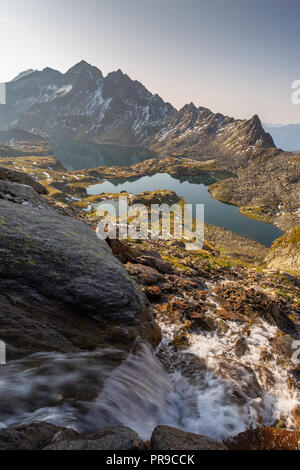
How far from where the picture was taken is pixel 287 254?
185 ft

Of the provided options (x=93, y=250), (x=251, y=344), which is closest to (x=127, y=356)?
(x=93, y=250)

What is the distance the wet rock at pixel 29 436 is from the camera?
4934 millimetres

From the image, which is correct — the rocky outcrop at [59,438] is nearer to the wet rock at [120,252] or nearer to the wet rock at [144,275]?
the wet rock at [144,275]

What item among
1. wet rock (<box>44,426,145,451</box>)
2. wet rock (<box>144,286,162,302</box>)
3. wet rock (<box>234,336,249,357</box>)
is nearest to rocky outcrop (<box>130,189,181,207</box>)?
wet rock (<box>144,286,162,302</box>)

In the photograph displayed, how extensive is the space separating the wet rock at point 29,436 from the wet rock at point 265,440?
245 inches

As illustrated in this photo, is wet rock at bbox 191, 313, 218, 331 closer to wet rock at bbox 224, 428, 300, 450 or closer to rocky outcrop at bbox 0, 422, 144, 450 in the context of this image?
wet rock at bbox 224, 428, 300, 450

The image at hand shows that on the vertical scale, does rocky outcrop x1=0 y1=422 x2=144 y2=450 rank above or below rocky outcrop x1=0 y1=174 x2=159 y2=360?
below

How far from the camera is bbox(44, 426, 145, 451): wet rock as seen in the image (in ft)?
16.0

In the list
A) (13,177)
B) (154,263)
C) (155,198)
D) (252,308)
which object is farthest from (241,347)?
(155,198)

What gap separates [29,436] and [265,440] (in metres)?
8.18

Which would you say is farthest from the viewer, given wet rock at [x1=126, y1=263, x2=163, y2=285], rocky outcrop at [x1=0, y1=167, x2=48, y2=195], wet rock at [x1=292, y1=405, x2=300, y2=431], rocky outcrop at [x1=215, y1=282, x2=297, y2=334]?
rocky outcrop at [x1=0, y1=167, x2=48, y2=195]

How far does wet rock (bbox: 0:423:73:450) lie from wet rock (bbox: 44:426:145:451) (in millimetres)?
296

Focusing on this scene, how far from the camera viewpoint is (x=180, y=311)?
54.1ft

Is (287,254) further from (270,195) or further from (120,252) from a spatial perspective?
(270,195)
